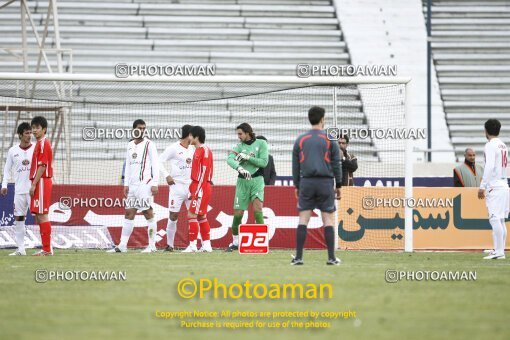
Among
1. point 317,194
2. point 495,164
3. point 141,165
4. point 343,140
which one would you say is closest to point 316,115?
point 317,194

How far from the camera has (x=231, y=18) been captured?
2931 cm

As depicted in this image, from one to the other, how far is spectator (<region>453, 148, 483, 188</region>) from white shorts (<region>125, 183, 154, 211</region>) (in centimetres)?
642

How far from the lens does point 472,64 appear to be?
29.5m

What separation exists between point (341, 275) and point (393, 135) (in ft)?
23.2

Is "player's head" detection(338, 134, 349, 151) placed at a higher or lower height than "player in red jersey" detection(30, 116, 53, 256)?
higher

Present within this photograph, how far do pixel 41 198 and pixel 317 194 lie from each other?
4.77 metres

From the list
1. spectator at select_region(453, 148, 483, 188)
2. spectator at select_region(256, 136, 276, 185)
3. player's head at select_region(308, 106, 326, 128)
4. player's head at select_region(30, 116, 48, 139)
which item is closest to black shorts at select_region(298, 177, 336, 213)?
player's head at select_region(308, 106, 326, 128)

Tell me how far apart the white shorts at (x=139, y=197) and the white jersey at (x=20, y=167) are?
1659 millimetres

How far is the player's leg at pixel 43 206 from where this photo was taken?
14.3 m

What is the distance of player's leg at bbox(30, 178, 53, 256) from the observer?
14312 mm

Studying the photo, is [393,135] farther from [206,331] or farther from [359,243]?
[206,331]

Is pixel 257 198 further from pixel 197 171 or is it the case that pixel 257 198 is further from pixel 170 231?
pixel 170 231

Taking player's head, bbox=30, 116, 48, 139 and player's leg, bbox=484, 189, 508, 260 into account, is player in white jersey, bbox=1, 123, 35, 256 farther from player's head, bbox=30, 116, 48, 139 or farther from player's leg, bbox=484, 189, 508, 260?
player's leg, bbox=484, 189, 508, 260

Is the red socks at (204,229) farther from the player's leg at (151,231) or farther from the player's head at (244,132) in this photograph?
the player's head at (244,132)
